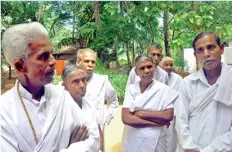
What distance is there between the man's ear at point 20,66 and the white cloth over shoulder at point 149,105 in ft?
3.51

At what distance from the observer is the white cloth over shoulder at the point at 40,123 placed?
38.8 inches

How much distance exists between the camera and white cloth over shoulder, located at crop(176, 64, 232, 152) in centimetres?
150

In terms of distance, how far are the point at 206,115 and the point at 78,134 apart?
74 cm

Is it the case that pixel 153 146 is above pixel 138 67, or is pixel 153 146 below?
below

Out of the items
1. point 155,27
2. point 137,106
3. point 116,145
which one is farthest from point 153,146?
point 155,27

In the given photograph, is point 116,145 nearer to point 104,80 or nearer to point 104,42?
point 104,80

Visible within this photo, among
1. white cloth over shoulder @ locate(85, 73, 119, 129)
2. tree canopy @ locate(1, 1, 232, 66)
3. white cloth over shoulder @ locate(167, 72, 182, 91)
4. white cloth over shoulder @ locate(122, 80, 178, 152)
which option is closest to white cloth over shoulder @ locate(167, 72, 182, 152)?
white cloth over shoulder @ locate(167, 72, 182, 91)

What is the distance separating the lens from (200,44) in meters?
1.54

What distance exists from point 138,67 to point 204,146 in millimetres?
697

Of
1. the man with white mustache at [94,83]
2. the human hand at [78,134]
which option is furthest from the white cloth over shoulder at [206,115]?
the man with white mustache at [94,83]

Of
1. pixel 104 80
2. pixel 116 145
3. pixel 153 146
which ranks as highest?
pixel 104 80

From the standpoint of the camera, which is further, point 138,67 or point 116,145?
point 116,145

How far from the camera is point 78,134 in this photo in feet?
3.49

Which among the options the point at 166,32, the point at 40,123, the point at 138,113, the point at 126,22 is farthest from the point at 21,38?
the point at 166,32
